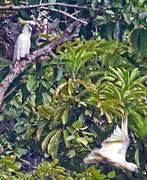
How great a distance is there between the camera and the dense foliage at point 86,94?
2.72 meters

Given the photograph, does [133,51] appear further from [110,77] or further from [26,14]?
[26,14]

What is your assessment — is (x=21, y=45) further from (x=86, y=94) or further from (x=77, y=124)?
(x=77, y=124)

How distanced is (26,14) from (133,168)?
140 cm

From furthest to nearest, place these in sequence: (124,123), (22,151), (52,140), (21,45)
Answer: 1. (21,45)
2. (22,151)
3. (52,140)
4. (124,123)

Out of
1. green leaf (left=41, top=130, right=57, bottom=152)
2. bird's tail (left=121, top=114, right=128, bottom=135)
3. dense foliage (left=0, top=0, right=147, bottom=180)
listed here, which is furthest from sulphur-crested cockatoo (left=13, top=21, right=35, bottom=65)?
bird's tail (left=121, top=114, right=128, bottom=135)

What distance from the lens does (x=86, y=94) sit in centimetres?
280

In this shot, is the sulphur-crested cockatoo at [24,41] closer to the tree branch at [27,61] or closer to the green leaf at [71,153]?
the tree branch at [27,61]

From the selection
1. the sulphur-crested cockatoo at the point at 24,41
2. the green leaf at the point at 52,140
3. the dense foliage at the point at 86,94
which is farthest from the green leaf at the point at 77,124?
the sulphur-crested cockatoo at the point at 24,41

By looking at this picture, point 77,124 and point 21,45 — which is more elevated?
point 21,45

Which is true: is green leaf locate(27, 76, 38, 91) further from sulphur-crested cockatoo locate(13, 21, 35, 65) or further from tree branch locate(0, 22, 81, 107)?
sulphur-crested cockatoo locate(13, 21, 35, 65)

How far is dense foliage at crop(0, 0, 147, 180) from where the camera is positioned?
272cm

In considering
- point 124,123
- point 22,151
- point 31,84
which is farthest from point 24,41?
point 124,123

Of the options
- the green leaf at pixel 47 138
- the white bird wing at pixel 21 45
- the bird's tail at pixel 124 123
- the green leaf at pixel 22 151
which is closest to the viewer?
the bird's tail at pixel 124 123

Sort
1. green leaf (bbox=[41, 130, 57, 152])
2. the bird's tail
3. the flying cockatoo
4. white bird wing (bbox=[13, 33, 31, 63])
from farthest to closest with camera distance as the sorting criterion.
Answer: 1. white bird wing (bbox=[13, 33, 31, 63])
2. green leaf (bbox=[41, 130, 57, 152])
3. the bird's tail
4. the flying cockatoo
